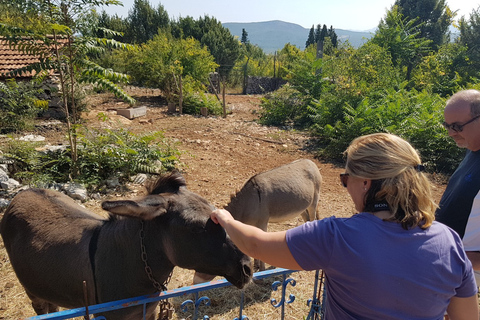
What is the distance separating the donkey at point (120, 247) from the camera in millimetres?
2070

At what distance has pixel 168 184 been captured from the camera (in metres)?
2.36

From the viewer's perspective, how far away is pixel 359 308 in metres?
1.36

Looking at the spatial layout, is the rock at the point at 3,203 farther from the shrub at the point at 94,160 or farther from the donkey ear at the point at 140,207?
the donkey ear at the point at 140,207

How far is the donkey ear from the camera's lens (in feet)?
6.12

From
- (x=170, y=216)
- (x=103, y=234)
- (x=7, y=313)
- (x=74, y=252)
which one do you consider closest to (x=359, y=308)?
(x=170, y=216)

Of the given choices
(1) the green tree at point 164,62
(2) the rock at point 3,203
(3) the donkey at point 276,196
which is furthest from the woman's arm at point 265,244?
(1) the green tree at point 164,62

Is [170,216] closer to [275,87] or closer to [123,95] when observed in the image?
[123,95]

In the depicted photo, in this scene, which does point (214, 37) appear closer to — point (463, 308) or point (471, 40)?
point (471, 40)

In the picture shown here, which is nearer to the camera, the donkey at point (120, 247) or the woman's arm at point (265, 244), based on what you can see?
the woman's arm at point (265, 244)

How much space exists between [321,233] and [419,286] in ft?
1.41

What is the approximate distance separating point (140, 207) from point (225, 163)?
806 centimetres

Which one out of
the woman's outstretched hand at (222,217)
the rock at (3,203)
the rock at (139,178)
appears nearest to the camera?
the woman's outstretched hand at (222,217)

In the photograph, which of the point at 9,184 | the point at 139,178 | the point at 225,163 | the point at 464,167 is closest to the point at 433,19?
the point at 225,163

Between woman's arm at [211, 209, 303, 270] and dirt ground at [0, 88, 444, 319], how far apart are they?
2985mm
